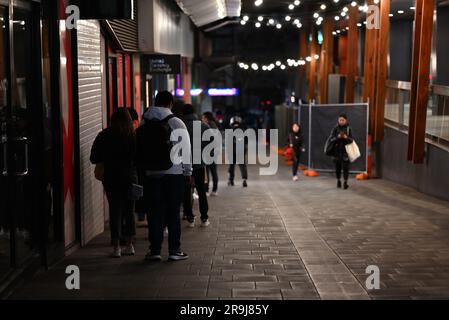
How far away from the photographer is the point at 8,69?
21.1 feet

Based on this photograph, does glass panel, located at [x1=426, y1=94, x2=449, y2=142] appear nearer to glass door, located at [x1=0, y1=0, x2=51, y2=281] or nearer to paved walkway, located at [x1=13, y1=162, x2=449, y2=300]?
paved walkway, located at [x1=13, y1=162, x2=449, y2=300]

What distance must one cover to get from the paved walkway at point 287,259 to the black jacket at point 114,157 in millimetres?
855

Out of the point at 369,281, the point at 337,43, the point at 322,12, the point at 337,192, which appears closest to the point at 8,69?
the point at 369,281

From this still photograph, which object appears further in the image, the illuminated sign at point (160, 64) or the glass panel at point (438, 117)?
the illuminated sign at point (160, 64)

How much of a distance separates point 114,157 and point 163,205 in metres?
0.72

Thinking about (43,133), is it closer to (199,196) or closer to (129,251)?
(129,251)

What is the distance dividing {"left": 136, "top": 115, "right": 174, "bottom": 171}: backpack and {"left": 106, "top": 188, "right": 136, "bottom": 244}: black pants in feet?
1.51

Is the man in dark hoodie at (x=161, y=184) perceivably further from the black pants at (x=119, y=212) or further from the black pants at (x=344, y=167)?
the black pants at (x=344, y=167)

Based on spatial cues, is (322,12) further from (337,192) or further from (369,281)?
(369,281)

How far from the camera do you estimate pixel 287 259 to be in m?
7.62

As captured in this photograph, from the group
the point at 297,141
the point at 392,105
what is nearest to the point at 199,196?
the point at 297,141

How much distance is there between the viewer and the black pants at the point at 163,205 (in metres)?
7.46

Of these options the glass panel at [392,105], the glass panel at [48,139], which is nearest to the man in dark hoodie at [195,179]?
the glass panel at [48,139]

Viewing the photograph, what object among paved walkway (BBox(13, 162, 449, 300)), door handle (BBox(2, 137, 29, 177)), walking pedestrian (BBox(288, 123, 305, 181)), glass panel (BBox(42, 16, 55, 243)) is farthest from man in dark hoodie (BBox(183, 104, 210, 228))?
walking pedestrian (BBox(288, 123, 305, 181))
